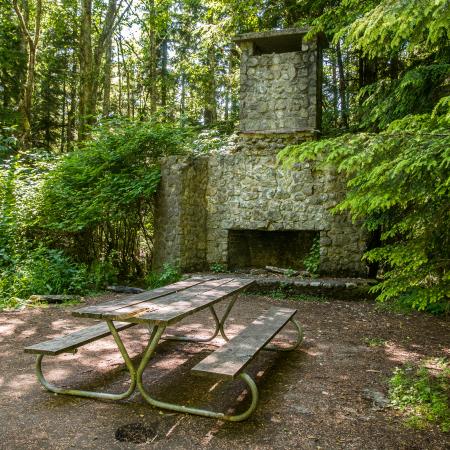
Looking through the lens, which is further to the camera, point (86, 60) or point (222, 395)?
point (86, 60)

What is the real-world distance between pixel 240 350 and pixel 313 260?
4.98 m

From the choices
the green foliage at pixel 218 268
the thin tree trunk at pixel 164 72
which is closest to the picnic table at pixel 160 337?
the green foliage at pixel 218 268

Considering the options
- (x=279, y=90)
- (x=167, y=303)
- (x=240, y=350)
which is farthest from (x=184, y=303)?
(x=279, y=90)

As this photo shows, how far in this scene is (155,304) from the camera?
3.14 metres

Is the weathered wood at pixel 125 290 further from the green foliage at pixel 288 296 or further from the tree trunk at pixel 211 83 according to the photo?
the tree trunk at pixel 211 83

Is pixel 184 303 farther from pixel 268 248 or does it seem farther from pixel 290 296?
pixel 268 248

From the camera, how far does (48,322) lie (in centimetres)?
512

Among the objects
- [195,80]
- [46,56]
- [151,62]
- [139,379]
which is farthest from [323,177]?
[46,56]

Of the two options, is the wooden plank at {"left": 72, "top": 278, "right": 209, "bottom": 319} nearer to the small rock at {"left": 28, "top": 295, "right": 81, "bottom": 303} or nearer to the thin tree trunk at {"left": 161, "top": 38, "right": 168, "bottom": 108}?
the small rock at {"left": 28, "top": 295, "right": 81, "bottom": 303}

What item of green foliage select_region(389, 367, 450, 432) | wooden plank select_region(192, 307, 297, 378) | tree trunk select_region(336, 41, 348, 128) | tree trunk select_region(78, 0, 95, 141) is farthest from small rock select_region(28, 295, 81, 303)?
tree trunk select_region(336, 41, 348, 128)

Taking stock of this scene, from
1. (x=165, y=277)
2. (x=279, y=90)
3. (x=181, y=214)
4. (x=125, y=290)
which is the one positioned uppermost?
(x=279, y=90)

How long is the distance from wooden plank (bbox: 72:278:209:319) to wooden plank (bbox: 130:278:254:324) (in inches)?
5.6

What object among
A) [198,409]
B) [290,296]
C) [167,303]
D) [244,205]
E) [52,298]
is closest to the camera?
[198,409]

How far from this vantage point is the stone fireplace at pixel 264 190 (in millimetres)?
7532
